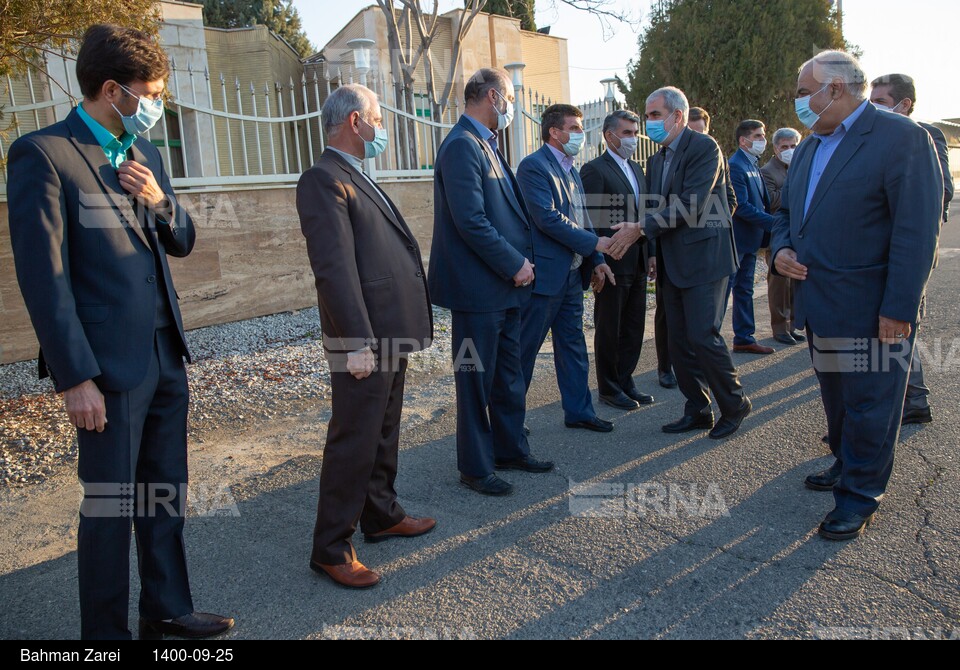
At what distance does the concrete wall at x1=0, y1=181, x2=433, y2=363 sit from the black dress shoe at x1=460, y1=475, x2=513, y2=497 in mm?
4168

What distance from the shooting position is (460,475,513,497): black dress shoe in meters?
3.86

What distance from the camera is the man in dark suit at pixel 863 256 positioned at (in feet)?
10.3

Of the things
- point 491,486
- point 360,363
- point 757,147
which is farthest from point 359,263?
point 757,147

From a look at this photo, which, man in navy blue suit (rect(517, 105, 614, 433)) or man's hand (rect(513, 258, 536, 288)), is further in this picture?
man in navy blue suit (rect(517, 105, 614, 433))

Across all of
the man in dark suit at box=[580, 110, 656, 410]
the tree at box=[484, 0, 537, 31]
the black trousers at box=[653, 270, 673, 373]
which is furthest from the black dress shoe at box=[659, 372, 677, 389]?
the tree at box=[484, 0, 537, 31]

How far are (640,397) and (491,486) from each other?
6.60 feet

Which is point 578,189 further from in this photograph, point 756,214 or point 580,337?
point 756,214

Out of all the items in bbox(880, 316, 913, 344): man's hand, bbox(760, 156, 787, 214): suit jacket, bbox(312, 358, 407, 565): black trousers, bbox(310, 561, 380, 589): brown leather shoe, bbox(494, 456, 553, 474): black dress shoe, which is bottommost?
bbox(494, 456, 553, 474): black dress shoe

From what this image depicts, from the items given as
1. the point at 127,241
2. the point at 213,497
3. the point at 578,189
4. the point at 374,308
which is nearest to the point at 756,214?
the point at 578,189

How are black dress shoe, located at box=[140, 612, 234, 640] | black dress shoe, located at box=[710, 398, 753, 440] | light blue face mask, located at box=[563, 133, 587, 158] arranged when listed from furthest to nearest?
light blue face mask, located at box=[563, 133, 587, 158] < black dress shoe, located at box=[710, 398, 753, 440] < black dress shoe, located at box=[140, 612, 234, 640]

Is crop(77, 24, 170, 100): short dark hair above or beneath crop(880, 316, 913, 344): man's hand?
above

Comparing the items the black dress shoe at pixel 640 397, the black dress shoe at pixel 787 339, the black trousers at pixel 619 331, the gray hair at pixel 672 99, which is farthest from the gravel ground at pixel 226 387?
the black dress shoe at pixel 787 339

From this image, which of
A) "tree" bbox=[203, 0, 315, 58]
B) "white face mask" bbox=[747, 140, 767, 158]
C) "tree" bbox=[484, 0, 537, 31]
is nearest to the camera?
"white face mask" bbox=[747, 140, 767, 158]

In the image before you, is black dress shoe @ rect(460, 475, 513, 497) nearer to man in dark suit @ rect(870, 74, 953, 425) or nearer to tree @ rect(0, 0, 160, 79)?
man in dark suit @ rect(870, 74, 953, 425)
